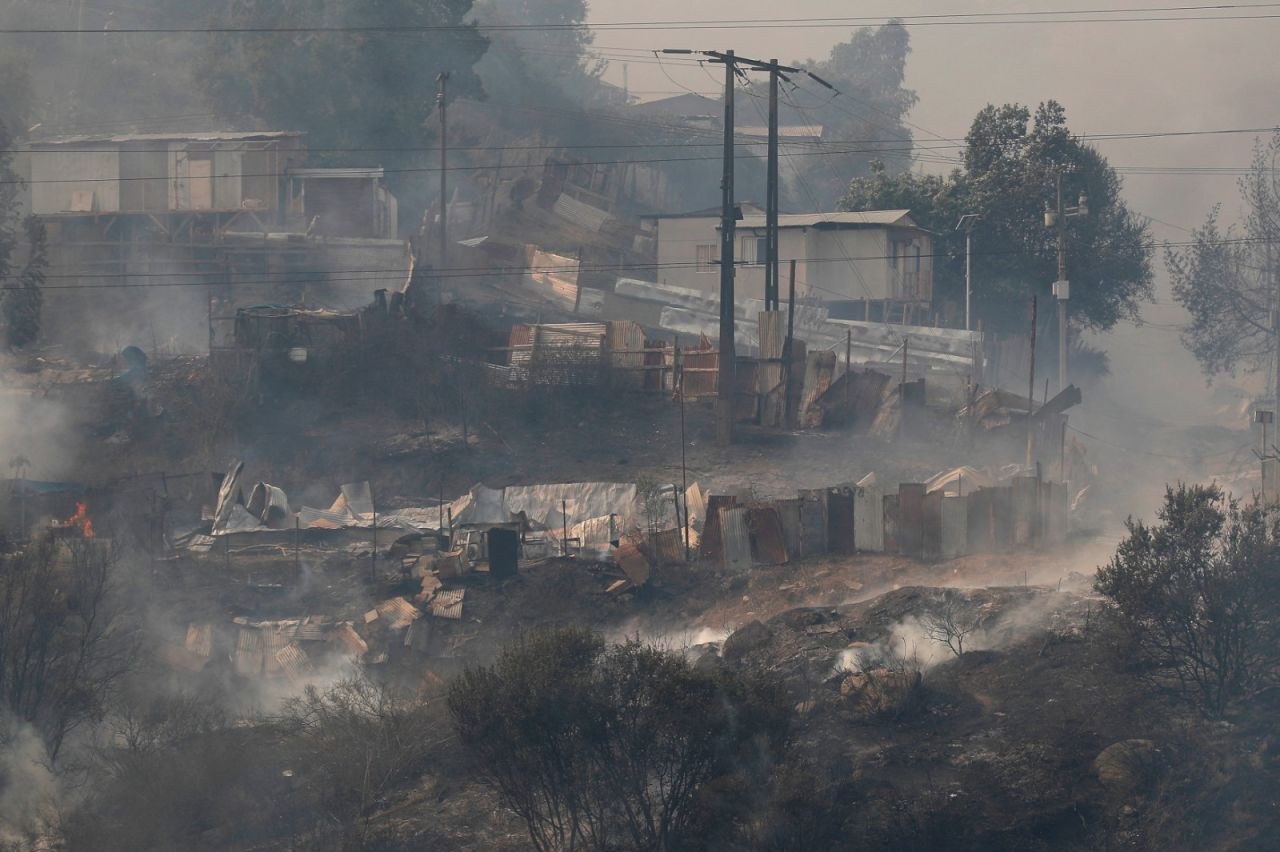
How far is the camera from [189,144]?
43469 millimetres

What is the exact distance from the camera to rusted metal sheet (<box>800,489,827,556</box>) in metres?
23.6

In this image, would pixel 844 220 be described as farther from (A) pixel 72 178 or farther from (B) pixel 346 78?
(A) pixel 72 178

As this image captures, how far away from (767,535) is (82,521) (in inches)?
516

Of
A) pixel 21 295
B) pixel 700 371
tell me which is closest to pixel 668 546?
pixel 700 371

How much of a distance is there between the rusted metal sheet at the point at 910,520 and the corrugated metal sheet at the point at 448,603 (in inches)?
305

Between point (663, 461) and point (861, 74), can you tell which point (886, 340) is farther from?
point (861, 74)

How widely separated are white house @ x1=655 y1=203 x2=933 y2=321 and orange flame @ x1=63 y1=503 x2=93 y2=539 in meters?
24.8

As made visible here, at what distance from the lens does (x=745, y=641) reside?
63.2ft

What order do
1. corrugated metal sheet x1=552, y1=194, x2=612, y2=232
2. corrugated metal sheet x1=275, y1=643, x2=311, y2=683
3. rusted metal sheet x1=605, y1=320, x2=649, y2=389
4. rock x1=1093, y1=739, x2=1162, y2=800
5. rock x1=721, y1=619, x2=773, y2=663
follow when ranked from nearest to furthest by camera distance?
rock x1=1093, y1=739, x2=1162, y2=800
rock x1=721, y1=619, x2=773, y2=663
corrugated metal sheet x1=275, y1=643, x2=311, y2=683
rusted metal sheet x1=605, y1=320, x2=649, y2=389
corrugated metal sheet x1=552, y1=194, x2=612, y2=232

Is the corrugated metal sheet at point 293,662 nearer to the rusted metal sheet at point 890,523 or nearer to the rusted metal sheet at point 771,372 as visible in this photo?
the rusted metal sheet at point 890,523

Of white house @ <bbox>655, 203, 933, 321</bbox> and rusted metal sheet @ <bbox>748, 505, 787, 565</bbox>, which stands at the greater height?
white house @ <bbox>655, 203, 933, 321</bbox>

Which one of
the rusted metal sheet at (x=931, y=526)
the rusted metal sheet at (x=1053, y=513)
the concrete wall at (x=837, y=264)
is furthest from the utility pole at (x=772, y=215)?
the concrete wall at (x=837, y=264)

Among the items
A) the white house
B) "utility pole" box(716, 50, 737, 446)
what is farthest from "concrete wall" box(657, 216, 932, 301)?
"utility pole" box(716, 50, 737, 446)

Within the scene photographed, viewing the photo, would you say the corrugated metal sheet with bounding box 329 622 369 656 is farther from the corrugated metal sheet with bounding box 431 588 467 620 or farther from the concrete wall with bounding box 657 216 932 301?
the concrete wall with bounding box 657 216 932 301
